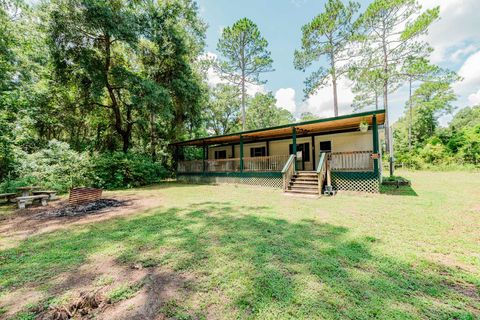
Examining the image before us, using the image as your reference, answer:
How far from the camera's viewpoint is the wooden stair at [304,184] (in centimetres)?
904

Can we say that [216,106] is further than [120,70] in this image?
Yes

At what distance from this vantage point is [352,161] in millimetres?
9375

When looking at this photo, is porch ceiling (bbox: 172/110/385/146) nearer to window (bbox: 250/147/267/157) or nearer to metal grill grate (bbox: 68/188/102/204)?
window (bbox: 250/147/267/157)

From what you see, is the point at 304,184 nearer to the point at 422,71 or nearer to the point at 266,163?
the point at 266,163

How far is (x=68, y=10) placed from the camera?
1102 cm

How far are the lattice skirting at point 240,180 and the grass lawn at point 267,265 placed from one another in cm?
566

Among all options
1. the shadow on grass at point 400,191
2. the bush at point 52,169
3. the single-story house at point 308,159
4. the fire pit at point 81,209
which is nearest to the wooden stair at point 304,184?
the single-story house at point 308,159

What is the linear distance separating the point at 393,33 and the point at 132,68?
20853 millimetres

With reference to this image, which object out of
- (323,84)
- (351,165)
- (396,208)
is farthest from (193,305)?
(323,84)

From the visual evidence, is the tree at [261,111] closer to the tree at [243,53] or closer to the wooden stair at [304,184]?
the tree at [243,53]

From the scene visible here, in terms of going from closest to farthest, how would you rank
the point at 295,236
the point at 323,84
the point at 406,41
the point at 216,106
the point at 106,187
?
the point at 295,236, the point at 106,187, the point at 406,41, the point at 323,84, the point at 216,106

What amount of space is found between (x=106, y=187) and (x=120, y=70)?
7.54 m

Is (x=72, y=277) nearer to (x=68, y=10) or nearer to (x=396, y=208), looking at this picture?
(x=396, y=208)

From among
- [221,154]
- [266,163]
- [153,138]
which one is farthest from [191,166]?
[266,163]
